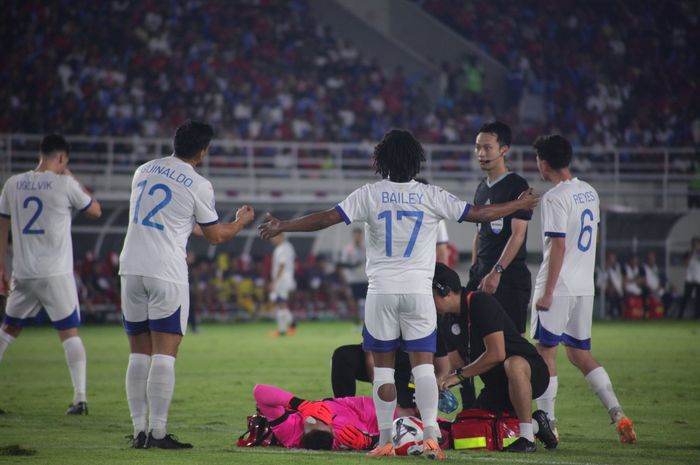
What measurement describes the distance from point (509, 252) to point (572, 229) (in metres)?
0.54

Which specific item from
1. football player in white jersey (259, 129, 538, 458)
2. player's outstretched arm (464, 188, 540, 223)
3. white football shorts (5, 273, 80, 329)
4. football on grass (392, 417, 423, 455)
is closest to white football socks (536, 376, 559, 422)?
football on grass (392, 417, 423, 455)

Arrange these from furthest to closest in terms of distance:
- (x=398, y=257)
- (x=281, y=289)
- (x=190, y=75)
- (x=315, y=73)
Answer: (x=315, y=73), (x=190, y=75), (x=281, y=289), (x=398, y=257)

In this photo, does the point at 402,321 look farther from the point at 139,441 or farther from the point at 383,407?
the point at 139,441

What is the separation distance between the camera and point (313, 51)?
35.8 meters

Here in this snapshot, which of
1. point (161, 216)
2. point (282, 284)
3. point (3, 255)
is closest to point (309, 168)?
point (282, 284)

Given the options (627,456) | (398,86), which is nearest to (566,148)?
(627,456)

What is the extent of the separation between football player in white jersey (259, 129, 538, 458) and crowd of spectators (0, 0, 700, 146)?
2354 cm

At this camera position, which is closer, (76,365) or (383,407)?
(383,407)

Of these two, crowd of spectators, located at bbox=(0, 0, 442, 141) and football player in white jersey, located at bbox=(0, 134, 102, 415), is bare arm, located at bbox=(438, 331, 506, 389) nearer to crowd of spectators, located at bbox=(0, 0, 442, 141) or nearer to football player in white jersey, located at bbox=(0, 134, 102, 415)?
football player in white jersey, located at bbox=(0, 134, 102, 415)

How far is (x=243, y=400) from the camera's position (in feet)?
38.4

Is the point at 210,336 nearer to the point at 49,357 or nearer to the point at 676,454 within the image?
the point at 49,357

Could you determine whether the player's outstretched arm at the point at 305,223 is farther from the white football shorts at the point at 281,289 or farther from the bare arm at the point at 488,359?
the white football shorts at the point at 281,289

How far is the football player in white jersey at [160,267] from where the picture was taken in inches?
317

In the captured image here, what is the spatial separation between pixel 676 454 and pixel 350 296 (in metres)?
22.0
